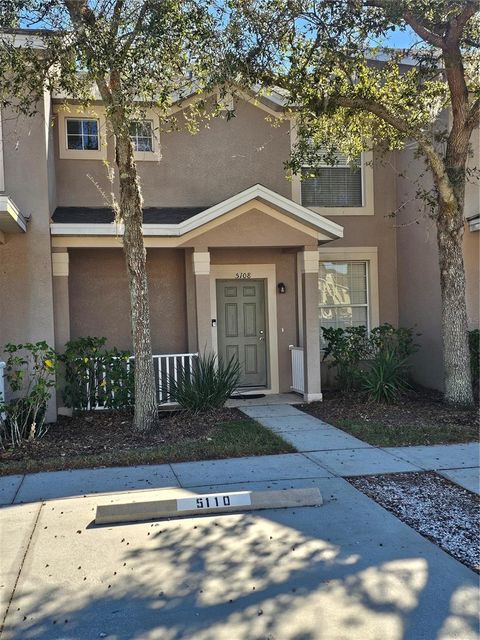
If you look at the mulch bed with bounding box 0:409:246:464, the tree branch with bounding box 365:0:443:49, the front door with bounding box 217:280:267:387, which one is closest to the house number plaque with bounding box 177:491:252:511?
the mulch bed with bounding box 0:409:246:464

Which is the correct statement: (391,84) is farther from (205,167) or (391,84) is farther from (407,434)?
(407,434)

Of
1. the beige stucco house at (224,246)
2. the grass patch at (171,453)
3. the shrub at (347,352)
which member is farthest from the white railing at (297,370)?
the grass patch at (171,453)

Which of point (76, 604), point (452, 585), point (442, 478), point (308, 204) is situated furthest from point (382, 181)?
point (76, 604)

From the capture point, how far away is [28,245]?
919cm

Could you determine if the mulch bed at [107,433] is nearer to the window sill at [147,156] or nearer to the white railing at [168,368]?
the white railing at [168,368]

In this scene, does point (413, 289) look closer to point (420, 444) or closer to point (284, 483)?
point (420, 444)

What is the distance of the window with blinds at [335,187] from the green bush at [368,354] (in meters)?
2.57

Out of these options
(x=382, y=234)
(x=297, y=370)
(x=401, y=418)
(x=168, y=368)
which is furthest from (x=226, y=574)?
(x=382, y=234)

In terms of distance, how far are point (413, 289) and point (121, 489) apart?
794 centimetres

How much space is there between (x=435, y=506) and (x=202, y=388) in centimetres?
465

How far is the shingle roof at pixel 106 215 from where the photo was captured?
979 cm

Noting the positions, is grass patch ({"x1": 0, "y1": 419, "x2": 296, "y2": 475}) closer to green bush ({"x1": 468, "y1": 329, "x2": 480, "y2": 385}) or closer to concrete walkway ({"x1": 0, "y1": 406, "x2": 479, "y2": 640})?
concrete walkway ({"x1": 0, "y1": 406, "x2": 479, "y2": 640})

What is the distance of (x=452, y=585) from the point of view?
3822 mm

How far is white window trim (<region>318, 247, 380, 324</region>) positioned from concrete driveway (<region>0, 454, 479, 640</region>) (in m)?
7.08
